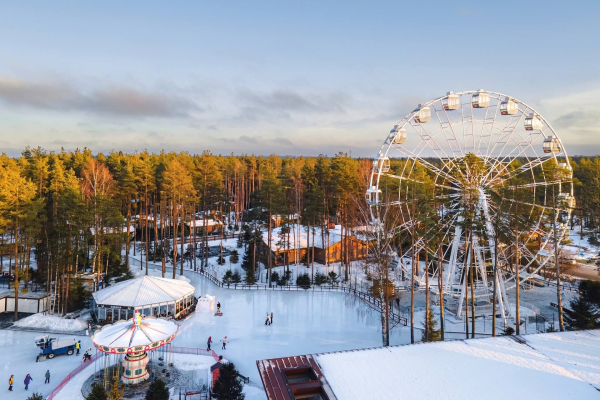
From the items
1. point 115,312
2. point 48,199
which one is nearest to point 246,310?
point 115,312

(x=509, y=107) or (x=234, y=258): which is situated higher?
(x=509, y=107)

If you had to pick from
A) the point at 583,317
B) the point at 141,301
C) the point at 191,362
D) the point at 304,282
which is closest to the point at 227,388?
the point at 191,362

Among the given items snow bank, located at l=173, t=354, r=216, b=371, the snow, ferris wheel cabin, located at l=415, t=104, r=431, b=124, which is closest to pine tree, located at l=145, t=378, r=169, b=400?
the snow

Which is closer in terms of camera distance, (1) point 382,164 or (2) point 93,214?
(1) point 382,164

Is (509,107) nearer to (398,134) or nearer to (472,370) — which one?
(398,134)

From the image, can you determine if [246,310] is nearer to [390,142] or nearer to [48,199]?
[390,142]

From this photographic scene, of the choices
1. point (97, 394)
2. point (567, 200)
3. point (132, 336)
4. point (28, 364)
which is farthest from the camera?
point (567, 200)
